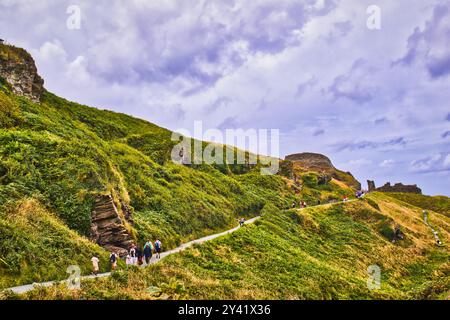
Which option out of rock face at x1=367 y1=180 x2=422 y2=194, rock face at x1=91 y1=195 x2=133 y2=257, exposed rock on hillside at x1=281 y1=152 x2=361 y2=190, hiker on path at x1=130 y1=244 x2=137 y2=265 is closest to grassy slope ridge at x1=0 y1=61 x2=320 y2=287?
rock face at x1=91 y1=195 x2=133 y2=257

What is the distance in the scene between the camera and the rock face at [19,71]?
3938 centimetres

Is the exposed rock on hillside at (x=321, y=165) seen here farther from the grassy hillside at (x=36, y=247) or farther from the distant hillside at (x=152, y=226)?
the grassy hillside at (x=36, y=247)

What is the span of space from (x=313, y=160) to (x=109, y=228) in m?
119

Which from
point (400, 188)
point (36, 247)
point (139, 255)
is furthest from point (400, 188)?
point (36, 247)

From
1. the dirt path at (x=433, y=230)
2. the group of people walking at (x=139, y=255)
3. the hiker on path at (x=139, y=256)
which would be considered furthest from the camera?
the dirt path at (x=433, y=230)

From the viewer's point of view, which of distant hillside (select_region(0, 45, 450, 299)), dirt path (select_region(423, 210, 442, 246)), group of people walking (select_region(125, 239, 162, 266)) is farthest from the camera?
dirt path (select_region(423, 210, 442, 246))

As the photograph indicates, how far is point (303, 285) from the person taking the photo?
86.2ft

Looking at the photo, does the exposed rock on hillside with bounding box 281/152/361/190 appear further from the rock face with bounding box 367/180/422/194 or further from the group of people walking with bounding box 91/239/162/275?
the group of people walking with bounding box 91/239/162/275

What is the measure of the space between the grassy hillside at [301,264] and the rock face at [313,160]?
214 feet

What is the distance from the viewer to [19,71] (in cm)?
4069

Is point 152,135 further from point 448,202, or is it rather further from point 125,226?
point 448,202

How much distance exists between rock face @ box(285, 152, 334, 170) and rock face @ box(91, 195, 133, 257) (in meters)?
110

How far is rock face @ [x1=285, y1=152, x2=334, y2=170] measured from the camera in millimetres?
132500

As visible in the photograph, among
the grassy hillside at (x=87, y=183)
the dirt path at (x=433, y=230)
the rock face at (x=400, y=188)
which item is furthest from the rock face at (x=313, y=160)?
the grassy hillside at (x=87, y=183)
